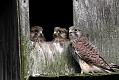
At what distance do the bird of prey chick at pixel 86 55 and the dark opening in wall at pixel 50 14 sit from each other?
0.90 meters

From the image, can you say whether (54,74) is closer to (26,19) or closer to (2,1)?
(26,19)

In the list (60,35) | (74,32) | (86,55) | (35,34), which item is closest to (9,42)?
(35,34)

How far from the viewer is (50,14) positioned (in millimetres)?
7195

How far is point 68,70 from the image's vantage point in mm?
5840

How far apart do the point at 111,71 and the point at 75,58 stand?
1.35 feet

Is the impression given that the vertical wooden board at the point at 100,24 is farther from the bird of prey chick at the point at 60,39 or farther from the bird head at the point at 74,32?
the bird of prey chick at the point at 60,39

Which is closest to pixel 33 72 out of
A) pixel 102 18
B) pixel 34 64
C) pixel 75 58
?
pixel 34 64

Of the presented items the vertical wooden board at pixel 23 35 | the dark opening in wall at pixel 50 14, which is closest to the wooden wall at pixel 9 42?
the vertical wooden board at pixel 23 35

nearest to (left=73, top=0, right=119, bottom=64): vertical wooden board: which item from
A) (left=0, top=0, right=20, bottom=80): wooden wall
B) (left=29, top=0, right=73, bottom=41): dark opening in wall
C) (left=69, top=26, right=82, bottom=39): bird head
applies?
(left=69, top=26, right=82, bottom=39): bird head

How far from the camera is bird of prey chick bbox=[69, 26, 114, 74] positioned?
5.68 meters

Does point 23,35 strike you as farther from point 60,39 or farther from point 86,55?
point 86,55

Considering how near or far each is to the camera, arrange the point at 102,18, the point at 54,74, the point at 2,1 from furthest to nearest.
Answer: the point at 2,1
the point at 102,18
the point at 54,74

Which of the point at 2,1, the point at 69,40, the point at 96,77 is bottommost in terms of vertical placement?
the point at 96,77

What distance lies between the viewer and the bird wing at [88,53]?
18.8ft
